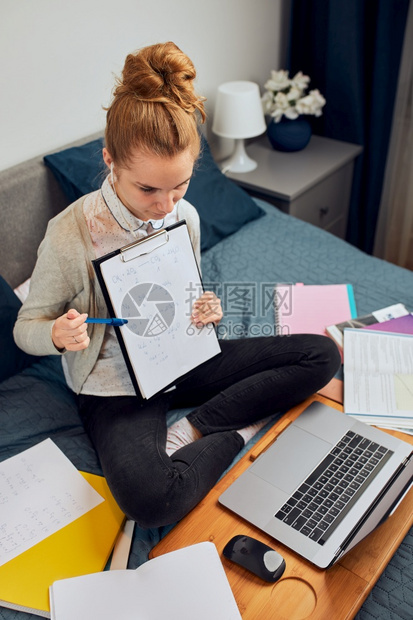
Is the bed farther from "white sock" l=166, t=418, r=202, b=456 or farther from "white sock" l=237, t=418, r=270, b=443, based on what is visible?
"white sock" l=237, t=418, r=270, b=443

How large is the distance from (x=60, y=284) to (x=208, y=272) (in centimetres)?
69

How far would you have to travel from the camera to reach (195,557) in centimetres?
100

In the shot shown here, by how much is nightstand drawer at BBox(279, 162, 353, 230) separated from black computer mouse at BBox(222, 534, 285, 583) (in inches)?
55.6

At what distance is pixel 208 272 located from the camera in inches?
69.7

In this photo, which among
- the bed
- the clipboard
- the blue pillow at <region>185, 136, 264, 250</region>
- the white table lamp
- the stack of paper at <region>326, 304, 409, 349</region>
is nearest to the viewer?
the clipboard

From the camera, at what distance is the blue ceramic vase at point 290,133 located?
90.1 inches

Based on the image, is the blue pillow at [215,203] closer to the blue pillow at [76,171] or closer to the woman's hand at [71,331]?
the blue pillow at [76,171]

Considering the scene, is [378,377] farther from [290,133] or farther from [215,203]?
[290,133]

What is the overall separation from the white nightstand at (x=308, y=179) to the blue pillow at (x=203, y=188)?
0.58 feet

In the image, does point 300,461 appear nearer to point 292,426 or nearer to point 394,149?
point 292,426

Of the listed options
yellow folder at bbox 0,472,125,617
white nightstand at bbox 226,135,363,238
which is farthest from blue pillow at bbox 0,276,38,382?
white nightstand at bbox 226,135,363,238

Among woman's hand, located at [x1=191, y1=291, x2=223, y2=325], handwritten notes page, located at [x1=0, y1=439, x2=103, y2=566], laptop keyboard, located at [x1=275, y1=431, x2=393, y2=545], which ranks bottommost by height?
handwritten notes page, located at [x1=0, y1=439, x2=103, y2=566]

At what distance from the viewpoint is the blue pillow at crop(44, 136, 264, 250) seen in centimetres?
165

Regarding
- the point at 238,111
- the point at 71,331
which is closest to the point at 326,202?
the point at 238,111
